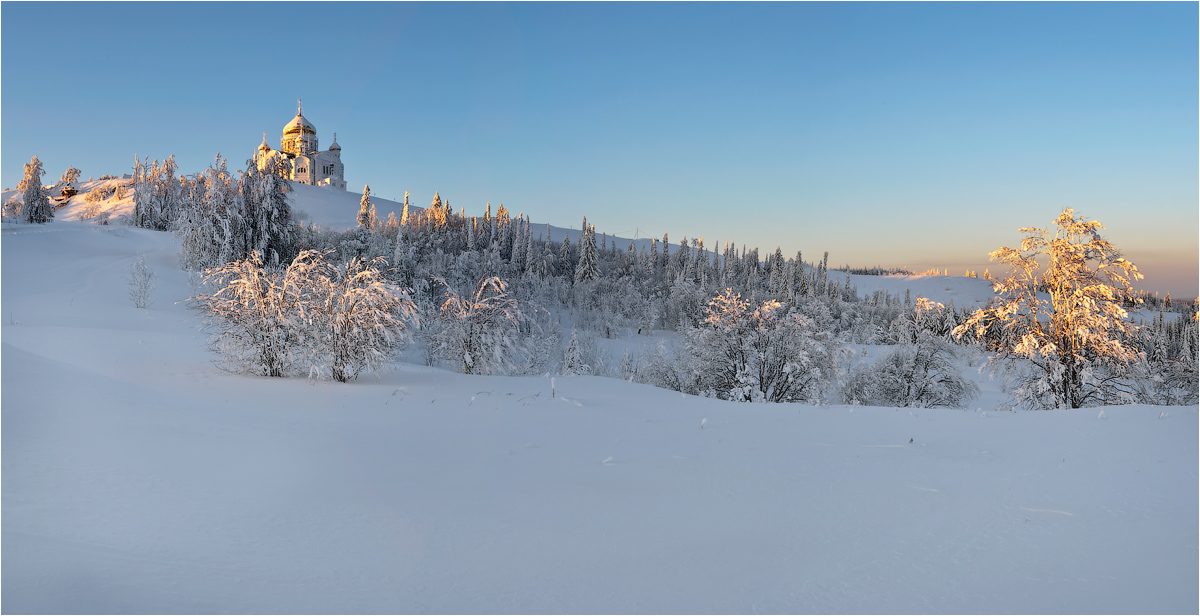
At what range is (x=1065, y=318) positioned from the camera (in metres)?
18.1

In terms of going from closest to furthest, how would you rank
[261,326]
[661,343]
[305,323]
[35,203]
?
[261,326], [305,323], [661,343], [35,203]

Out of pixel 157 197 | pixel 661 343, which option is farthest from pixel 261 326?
pixel 157 197

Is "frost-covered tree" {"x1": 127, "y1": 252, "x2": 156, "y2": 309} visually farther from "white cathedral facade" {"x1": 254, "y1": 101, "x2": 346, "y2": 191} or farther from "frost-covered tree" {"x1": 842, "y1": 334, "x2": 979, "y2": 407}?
"white cathedral facade" {"x1": 254, "y1": 101, "x2": 346, "y2": 191}

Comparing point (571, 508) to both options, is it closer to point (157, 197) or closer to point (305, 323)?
point (305, 323)

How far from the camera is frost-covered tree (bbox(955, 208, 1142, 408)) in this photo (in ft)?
58.0

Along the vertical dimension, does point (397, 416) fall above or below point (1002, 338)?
below

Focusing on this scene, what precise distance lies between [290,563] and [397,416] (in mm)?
6453

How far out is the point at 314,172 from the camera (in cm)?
14975

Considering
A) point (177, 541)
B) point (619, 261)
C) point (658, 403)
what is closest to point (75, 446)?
point (177, 541)

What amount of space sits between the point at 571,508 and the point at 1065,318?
1937cm

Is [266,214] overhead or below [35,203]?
below

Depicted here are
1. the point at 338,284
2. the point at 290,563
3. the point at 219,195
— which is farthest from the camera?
the point at 219,195

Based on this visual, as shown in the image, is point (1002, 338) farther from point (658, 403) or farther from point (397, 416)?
point (397, 416)

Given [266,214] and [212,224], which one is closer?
[212,224]
